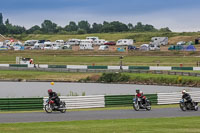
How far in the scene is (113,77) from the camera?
67.2 meters

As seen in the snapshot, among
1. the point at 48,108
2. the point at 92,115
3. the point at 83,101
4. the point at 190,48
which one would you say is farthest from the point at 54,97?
the point at 190,48

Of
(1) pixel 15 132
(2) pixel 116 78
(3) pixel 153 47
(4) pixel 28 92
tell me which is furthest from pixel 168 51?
(1) pixel 15 132

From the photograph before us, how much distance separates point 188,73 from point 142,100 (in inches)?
1212

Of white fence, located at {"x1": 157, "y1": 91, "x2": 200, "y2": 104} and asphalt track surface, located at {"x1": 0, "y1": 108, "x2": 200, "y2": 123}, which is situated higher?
white fence, located at {"x1": 157, "y1": 91, "x2": 200, "y2": 104}

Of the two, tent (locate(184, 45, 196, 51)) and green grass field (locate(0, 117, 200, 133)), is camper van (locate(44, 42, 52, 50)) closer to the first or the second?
tent (locate(184, 45, 196, 51))

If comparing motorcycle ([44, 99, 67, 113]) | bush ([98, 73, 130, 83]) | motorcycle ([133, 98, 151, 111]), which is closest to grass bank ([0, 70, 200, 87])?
bush ([98, 73, 130, 83])

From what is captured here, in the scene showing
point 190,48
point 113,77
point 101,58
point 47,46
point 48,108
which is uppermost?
point 47,46

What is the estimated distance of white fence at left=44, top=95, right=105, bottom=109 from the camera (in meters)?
33.2

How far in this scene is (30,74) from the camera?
238ft

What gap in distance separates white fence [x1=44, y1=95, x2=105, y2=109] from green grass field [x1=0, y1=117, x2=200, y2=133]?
793cm

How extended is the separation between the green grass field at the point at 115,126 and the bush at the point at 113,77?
4005cm

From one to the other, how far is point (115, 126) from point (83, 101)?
37.0ft

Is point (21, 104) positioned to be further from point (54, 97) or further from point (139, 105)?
point (139, 105)

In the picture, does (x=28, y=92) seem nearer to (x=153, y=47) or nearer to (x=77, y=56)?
(x=77, y=56)
